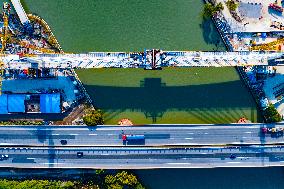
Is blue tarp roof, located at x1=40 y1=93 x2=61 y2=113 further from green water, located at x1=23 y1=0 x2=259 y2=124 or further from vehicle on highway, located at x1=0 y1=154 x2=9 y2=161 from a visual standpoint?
vehicle on highway, located at x1=0 y1=154 x2=9 y2=161

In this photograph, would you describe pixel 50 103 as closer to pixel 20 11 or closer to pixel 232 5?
Result: pixel 20 11

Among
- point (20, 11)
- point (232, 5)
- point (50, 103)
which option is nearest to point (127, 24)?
point (232, 5)

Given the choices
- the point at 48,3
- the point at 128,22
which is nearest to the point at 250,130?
the point at 128,22

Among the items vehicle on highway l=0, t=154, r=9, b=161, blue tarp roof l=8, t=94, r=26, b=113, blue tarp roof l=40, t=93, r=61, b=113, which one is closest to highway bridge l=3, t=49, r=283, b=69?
blue tarp roof l=8, t=94, r=26, b=113

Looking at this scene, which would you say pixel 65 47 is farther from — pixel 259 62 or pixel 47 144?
pixel 259 62

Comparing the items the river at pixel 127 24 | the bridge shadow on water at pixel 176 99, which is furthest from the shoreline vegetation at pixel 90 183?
the river at pixel 127 24

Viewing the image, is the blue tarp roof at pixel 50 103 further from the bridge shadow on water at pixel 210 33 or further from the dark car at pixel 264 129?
the dark car at pixel 264 129
